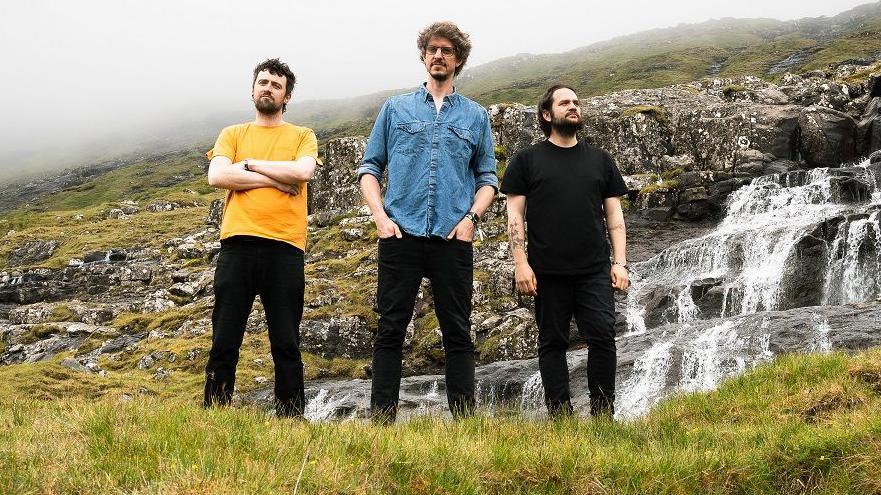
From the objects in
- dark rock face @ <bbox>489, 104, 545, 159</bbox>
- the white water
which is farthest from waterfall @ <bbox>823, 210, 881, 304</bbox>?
dark rock face @ <bbox>489, 104, 545, 159</bbox>

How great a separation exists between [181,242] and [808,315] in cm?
5929

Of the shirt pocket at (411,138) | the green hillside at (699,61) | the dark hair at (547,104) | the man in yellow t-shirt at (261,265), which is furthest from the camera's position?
the green hillside at (699,61)

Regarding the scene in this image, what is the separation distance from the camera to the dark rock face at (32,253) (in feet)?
261

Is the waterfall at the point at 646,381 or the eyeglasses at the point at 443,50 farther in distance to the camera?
the waterfall at the point at 646,381

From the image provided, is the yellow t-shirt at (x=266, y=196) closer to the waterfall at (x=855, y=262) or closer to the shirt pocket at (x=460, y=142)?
the shirt pocket at (x=460, y=142)

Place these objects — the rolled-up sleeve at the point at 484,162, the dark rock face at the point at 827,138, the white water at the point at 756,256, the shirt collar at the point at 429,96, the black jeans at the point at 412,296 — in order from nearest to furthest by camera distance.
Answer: the black jeans at the point at 412,296 < the shirt collar at the point at 429,96 < the rolled-up sleeve at the point at 484,162 < the white water at the point at 756,256 < the dark rock face at the point at 827,138

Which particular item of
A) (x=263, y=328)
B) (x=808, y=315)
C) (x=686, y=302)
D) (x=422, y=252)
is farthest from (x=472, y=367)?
(x=263, y=328)

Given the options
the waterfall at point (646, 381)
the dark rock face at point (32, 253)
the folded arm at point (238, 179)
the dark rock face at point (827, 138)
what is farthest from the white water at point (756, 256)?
the dark rock face at point (32, 253)

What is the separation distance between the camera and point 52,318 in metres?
43.7

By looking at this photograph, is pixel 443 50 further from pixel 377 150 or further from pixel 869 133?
pixel 869 133

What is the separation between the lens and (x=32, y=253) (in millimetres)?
81750

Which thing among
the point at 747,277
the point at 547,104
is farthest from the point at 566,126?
the point at 747,277

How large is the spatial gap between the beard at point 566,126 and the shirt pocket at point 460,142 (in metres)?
0.96

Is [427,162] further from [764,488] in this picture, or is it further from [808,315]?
[808,315]
